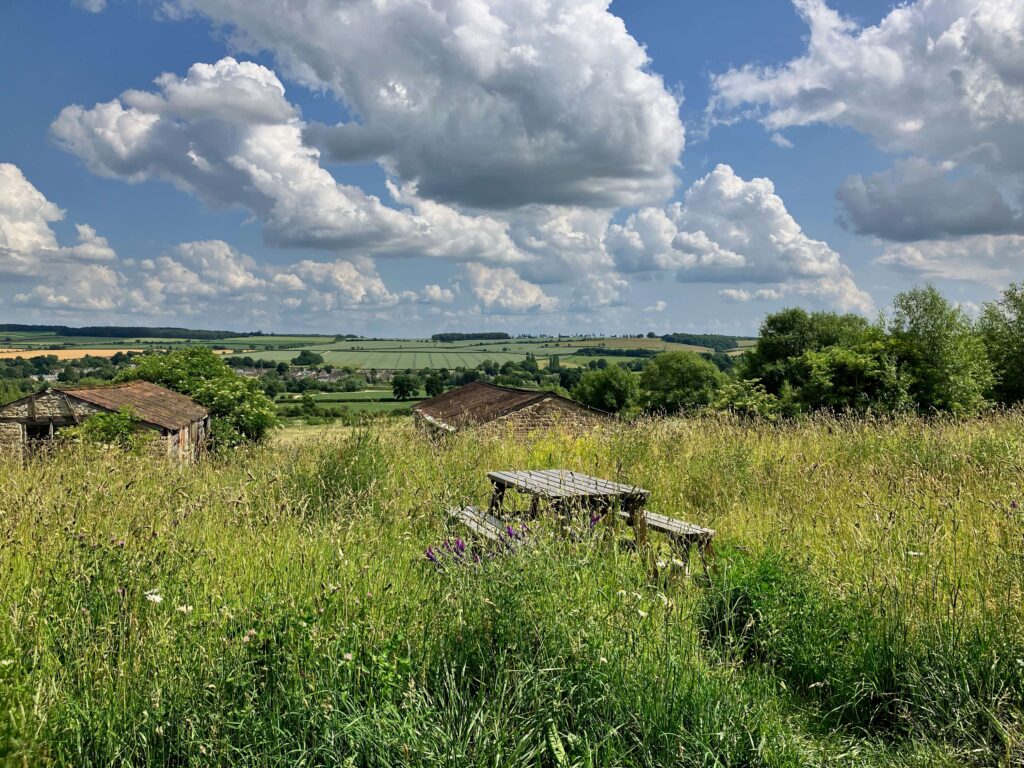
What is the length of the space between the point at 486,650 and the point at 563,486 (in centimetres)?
268

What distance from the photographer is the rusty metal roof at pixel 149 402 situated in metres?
27.6

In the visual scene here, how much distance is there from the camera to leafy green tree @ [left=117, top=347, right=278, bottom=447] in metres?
38.3

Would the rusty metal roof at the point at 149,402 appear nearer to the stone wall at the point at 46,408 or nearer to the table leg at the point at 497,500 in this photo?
the stone wall at the point at 46,408

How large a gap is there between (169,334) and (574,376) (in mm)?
85044

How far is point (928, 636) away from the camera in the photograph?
379 cm

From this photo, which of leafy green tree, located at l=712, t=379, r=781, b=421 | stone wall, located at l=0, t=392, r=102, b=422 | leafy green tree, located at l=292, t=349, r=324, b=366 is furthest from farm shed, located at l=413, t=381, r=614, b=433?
leafy green tree, located at l=292, t=349, r=324, b=366

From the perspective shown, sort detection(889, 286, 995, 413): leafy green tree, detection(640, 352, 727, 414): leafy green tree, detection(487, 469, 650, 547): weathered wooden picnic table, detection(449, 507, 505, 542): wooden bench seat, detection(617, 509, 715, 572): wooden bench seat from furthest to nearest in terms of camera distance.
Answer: detection(640, 352, 727, 414): leafy green tree < detection(889, 286, 995, 413): leafy green tree < detection(487, 469, 650, 547): weathered wooden picnic table < detection(617, 509, 715, 572): wooden bench seat < detection(449, 507, 505, 542): wooden bench seat

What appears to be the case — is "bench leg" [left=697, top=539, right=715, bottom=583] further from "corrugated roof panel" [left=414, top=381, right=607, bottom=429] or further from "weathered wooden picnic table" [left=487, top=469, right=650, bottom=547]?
"corrugated roof panel" [left=414, top=381, right=607, bottom=429]

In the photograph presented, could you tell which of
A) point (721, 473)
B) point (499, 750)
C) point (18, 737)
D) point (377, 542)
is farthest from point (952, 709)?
point (721, 473)

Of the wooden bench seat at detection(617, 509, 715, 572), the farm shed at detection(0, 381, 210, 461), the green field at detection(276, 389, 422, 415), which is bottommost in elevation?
the green field at detection(276, 389, 422, 415)

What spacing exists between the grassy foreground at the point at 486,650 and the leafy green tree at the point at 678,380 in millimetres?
61554

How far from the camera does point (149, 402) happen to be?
3050 centimetres

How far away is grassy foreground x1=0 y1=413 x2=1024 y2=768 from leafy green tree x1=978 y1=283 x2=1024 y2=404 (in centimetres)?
2848

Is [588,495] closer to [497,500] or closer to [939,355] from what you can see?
[497,500]
